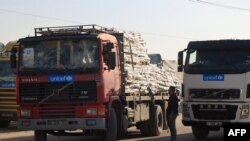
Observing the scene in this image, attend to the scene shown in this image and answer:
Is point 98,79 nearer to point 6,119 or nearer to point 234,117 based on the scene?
point 234,117

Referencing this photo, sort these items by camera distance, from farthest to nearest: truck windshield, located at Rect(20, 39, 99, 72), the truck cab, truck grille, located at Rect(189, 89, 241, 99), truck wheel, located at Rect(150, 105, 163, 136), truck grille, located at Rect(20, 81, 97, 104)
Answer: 1. the truck cab
2. truck wheel, located at Rect(150, 105, 163, 136)
3. truck grille, located at Rect(189, 89, 241, 99)
4. truck windshield, located at Rect(20, 39, 99, 72)
5. truck grille, located at Rect(20, 81, 97, 104)

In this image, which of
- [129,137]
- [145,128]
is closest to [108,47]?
[129,137]

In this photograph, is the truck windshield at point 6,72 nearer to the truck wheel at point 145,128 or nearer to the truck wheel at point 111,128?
the truck wheel at point 145,128

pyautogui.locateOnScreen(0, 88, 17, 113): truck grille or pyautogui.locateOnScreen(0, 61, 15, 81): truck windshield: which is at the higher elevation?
A: pyautogui.locateOnScreen(0, 61, 15, 81): truck windshield

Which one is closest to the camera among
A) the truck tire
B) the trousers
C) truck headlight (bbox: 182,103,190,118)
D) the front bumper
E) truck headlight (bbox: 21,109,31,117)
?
the front bumper

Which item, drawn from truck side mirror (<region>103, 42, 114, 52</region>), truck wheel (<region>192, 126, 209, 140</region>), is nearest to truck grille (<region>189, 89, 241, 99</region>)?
A: truck wheel (<region>192, 126, 209, 140</region>)

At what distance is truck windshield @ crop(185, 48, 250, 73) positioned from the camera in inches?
630

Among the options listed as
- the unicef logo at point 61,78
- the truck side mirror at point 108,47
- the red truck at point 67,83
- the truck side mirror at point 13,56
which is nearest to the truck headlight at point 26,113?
the red truck at point 67,83

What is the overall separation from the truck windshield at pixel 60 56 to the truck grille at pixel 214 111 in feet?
13.2

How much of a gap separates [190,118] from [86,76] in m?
4.18

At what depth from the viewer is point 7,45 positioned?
936 inches

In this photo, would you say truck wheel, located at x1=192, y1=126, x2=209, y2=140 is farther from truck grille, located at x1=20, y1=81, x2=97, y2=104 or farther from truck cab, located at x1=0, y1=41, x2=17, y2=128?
truck cab, located at x1=0, y1=41, x2=17, y2=128

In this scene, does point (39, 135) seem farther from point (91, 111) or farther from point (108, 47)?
point (108, 47)

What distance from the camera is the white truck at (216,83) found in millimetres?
15820
